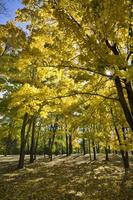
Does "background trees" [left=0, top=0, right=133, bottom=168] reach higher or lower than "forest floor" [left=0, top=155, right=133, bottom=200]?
higher

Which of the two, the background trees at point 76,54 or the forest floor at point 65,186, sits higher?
the background trees at point 76,54

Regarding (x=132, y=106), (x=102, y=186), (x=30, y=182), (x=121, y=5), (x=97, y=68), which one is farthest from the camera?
(x=30, y=182)

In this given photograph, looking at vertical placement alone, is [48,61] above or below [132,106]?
above

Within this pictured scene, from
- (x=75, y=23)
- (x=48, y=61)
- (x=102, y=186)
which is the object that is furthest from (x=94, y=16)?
(x=102, y=186)

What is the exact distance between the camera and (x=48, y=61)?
8.85 metres

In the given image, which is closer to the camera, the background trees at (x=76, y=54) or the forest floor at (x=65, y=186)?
the background trees at (x=76, y=54)

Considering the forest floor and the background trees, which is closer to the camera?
the background trees

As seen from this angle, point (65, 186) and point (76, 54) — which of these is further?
point (65, 186)

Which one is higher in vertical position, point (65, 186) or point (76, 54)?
point (76, 54)

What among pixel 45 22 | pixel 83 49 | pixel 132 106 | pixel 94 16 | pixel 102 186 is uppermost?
pixel 45 22

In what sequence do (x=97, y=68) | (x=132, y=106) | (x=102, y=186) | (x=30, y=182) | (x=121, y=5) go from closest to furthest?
1. (x=121, y=5)
2. (x=97, y=68)
3. (x=132, y=106)
4. (x=102, y=186)
5. (x=30, y=182)

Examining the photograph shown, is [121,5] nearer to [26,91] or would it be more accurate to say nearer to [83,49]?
[83,49]

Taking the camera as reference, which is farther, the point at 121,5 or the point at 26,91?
the point at 26,91

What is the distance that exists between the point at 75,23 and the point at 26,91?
260 cm
